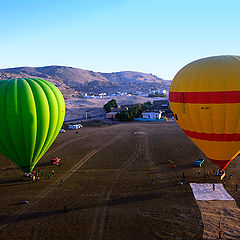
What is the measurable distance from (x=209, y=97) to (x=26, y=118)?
48.7 feet

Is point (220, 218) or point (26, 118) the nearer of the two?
point (220, 218)

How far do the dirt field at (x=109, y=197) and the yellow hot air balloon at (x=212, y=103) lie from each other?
5.12 m

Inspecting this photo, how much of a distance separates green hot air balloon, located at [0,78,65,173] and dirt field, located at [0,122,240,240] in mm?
3934

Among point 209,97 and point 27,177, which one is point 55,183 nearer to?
point 27,177

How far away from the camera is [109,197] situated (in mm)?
18578

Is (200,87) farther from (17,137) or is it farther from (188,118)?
(17,137)

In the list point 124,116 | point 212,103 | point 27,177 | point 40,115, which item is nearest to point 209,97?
point 212,103

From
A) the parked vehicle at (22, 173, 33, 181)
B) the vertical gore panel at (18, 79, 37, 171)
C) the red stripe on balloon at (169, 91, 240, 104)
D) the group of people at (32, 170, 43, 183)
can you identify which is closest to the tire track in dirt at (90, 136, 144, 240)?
the group of people at (32, 170, 43, 183)

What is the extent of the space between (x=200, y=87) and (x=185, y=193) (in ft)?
31.1

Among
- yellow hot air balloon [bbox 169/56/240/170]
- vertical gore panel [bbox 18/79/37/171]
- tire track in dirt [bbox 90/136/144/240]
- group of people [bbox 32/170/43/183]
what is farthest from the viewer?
group of people [bbox 32/170/43/183]

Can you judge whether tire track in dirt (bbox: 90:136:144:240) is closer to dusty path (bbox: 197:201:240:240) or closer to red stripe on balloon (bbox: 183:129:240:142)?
dusty path (bbox: 197:201:240:240)

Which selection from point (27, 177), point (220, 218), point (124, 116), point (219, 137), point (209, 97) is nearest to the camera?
point (220, 218)

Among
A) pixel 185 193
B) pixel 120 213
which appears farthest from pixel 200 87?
pixel 120 213

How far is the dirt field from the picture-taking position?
14.4m
